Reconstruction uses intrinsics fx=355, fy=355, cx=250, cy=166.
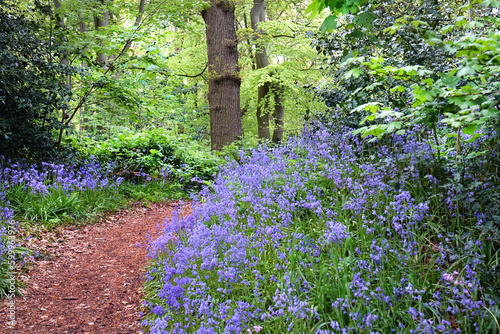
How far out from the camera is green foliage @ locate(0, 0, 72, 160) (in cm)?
620

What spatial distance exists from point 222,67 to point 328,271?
6.62 meters

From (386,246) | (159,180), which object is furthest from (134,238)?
(386,246)

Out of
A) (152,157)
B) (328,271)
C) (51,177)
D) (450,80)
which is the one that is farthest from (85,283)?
(152,157)

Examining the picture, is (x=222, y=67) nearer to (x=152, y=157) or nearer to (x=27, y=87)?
(x=152, y=157)

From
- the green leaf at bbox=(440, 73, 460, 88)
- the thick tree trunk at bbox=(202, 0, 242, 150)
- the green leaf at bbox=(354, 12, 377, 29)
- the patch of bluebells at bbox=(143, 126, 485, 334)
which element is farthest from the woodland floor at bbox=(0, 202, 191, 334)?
the thick tree trunk at bbox=(202, 0, 242, 150)

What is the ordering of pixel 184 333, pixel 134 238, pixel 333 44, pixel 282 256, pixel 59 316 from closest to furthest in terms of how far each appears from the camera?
1. pixel 184 333
2. pixel 282 256
3. pixel 59 316
4. pixel 333 44
5. pixel 134 238

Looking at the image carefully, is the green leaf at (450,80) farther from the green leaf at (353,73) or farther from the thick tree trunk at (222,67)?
the thick tree trunk at (222,67)

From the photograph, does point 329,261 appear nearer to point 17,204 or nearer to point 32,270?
point 32,270

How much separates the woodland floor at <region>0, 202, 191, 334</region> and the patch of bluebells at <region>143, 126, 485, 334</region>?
412mm

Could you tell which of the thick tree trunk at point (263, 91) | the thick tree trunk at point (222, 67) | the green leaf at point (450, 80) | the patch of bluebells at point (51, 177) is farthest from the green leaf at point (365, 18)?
the thick tree trunk at point (263, 91)

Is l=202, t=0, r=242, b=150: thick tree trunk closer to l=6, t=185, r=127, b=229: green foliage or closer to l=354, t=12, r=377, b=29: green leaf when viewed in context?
l=6, t=185, r=127, b=229: green foliage

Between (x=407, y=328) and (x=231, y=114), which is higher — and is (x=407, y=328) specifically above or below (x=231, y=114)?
below

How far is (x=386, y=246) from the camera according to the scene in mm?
2771

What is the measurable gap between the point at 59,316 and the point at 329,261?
109 inches
